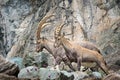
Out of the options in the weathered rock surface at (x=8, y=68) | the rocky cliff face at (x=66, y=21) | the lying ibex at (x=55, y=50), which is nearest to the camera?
the weathered rock surface at (x=8, y=68)

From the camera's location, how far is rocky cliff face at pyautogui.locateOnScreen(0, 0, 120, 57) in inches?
531

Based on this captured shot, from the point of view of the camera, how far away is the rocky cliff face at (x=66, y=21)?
13.5 meters

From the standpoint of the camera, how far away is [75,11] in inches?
570

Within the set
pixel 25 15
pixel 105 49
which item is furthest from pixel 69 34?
pixel 25 15

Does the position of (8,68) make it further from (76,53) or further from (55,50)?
(55,50)

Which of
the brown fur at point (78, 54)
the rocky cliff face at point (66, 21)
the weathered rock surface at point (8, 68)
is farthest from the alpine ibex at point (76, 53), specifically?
the rocky cliff face at point (66, 21)

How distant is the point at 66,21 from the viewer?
46.8 ft

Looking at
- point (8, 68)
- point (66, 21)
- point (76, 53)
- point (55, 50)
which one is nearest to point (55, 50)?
point (55, 50)

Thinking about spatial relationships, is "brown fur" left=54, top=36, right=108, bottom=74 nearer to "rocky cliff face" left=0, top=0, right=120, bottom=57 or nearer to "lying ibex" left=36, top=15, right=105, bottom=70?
"lying ibex" left=36, top=15, right=105, bottom=70

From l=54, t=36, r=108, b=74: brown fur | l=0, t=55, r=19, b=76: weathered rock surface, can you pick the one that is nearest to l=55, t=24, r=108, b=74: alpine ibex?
l=54, t=36, r=108, b=74: brown fur

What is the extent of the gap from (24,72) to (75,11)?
22.5ft

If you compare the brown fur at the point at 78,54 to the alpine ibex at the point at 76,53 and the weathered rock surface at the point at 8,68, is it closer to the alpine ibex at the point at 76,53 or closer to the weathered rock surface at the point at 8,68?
the alpine ibex at the point at 76,53

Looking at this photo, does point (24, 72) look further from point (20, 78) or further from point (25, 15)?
point (25, 15)

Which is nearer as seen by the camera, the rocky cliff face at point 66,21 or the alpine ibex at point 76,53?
the alpine ibex at point 76,53
